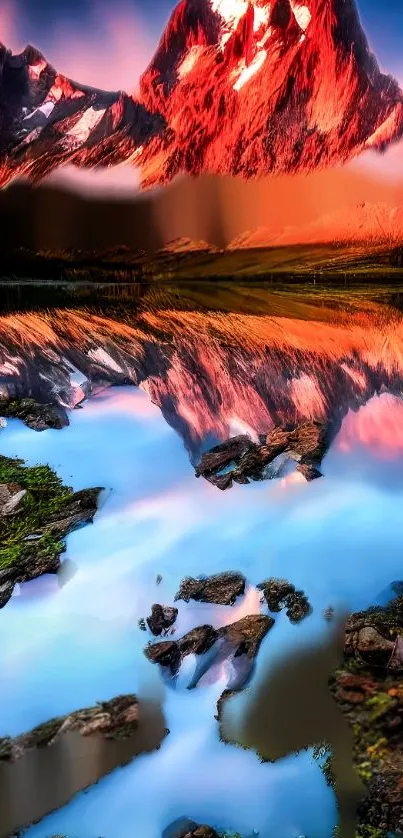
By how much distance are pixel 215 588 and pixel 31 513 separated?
1284 mm

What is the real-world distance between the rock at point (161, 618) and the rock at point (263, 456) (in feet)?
3.76

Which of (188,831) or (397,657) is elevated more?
(397,657)

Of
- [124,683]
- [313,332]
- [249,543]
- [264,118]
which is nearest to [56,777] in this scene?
[124,683]

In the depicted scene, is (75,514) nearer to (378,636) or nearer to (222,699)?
(222,699)

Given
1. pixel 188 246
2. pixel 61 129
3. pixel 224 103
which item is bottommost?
pixel 188 246

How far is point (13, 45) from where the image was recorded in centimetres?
1711

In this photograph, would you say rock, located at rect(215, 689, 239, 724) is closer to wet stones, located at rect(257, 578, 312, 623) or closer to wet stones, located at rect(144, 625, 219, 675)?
wet stones, located at rect(144, 625, 219, 675)

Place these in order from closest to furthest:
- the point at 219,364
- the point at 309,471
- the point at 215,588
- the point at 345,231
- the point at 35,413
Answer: the point at 215,588 < the point at 309,471 < the point at 35,413 < the point at 219,364 < the point at 345,231

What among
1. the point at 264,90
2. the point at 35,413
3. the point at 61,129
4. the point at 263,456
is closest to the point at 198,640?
the point at 263,456

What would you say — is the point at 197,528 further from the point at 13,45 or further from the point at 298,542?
the point at 13,45

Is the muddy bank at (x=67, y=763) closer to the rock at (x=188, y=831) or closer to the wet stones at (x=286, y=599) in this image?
the rock at (x=188, y=831)

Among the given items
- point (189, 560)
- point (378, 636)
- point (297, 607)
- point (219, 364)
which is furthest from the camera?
point (219, 364)

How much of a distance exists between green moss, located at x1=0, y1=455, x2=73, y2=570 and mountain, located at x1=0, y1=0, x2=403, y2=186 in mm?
17757

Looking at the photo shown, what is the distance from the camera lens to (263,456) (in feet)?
12.3
